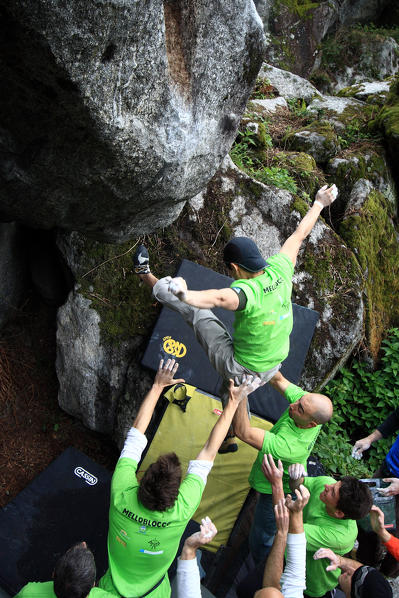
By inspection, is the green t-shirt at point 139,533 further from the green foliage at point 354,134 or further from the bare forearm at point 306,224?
the green foliage at point 354,134

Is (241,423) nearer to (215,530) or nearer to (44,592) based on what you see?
(215,530)

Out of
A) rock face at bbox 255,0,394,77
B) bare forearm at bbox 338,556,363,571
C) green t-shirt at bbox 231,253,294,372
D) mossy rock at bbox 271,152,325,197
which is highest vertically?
rock face at bbox 255,0,394,77

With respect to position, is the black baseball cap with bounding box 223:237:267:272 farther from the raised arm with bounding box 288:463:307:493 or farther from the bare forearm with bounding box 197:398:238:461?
the raised arm with bounding box 288:463:307:493

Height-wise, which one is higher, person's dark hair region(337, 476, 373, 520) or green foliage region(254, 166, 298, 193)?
green foliage region(254, 166, 298, 193)

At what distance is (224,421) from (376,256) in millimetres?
5594

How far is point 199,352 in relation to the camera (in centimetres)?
569

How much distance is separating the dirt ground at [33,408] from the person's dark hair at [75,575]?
258cm

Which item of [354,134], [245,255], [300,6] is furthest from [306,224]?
[300,6]

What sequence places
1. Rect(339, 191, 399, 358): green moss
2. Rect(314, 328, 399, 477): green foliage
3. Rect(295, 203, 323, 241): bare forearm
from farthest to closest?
Rect(339, 191, 399, 358): green moss, Rect(314, 328, 399, 477): green foliage, Rect(295, 203, 323, 241): bare forearm

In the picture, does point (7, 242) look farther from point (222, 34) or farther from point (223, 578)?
point (223, 578)

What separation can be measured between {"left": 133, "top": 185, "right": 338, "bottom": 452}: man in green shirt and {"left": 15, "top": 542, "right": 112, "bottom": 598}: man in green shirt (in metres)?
1.99

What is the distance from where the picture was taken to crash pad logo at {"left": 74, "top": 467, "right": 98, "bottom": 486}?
5.08m

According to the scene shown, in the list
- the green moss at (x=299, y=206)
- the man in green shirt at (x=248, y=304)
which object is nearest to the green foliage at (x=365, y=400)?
the green moss at (x=299, y=206)

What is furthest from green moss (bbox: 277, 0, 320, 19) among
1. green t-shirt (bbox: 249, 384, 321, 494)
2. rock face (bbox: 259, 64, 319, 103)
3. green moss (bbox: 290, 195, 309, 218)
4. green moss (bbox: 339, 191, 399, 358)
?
green t-shirt (bbox: 249, 384, 321, 494)
